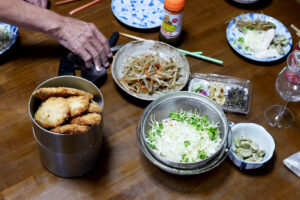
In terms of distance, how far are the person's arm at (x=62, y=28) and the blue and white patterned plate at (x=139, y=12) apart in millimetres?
287

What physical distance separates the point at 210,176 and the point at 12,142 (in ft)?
2.75

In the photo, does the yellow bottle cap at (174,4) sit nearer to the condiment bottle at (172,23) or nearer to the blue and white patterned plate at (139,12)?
the condiment bottle at (172,23)

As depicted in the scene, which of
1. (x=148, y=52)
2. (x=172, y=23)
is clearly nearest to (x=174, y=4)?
(x=172, y=23)

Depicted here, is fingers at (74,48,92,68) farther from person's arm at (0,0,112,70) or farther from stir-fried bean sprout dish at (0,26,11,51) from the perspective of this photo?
stir-fried bean sprout dish at (0,26,11,51)

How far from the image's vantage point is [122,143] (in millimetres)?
1488

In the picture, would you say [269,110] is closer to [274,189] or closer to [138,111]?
[274,189]

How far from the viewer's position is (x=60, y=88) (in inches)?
49.4

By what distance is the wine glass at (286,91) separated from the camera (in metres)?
1.45

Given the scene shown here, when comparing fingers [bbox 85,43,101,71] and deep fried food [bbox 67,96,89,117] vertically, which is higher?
deep fried food [bbox 67,96,89,117]

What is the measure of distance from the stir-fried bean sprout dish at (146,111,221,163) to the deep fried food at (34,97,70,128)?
39 centimetres

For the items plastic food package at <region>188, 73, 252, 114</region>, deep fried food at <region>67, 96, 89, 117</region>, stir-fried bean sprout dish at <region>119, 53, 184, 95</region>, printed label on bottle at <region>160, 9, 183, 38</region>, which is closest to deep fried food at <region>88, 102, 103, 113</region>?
deep fried food at <region>67, 96, 89, 117</region>

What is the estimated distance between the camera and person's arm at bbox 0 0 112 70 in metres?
1.55

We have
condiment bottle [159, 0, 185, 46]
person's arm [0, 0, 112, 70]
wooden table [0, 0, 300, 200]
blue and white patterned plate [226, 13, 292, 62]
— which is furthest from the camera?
blue and white patterned plate [226, 13, 292, 62]

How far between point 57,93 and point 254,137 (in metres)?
0.84
